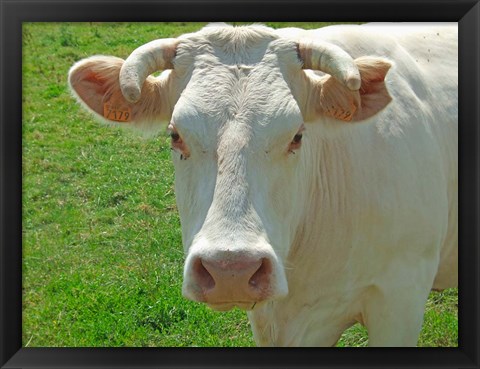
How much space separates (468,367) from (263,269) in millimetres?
1185

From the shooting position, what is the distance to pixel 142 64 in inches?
121

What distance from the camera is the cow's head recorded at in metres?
2.78

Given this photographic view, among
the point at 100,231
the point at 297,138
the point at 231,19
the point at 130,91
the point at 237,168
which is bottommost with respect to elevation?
the point at 100,231

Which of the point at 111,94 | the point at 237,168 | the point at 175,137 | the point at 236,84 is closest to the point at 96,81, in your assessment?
the point at 111,94

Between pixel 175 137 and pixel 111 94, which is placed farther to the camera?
pixel 111 94

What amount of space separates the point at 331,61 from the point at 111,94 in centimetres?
78

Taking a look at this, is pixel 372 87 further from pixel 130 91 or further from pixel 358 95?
pixel 130 91

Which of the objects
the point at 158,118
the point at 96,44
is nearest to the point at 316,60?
the point at 158,118

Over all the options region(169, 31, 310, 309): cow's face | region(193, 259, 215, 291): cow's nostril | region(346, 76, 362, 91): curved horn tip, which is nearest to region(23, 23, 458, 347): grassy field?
region(169, 31, 310, 309): cow's face

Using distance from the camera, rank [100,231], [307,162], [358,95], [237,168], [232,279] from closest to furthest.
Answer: [232,279] < [237,168] < [358,95] < [307,162] < [100,231]

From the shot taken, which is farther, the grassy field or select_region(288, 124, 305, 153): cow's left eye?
the grassy field

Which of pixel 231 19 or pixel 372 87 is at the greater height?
pixel 231 19

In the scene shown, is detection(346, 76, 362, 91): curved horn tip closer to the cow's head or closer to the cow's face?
the cow's head

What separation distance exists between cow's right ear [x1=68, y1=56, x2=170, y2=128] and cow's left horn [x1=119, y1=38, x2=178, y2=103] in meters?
0.10
